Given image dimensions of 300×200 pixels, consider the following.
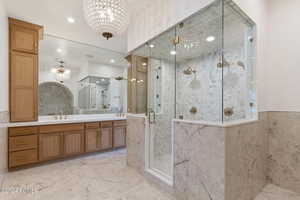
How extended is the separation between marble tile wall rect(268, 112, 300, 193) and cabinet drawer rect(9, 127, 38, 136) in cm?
414

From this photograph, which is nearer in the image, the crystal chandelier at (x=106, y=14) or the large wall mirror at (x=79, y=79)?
the crystal chandelier at (x=106, y=14)

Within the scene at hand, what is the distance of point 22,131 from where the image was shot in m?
2.64

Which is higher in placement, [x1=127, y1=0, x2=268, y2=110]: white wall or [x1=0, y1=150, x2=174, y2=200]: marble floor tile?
[x1=127, y1=0, x2=268, y2=110]: white wall

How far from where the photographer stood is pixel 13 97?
2645mm

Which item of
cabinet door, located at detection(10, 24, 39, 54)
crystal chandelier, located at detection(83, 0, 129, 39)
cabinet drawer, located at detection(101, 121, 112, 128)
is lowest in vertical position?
cabinet drawer, located at detection(101, 121, 112, 128)

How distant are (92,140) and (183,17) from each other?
3.11 meters

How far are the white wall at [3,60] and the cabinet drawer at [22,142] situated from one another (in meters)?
0.57

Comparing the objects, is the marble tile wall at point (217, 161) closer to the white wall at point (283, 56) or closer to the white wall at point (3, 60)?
the white wall at point (283, 56)

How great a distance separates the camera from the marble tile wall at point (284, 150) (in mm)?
2033

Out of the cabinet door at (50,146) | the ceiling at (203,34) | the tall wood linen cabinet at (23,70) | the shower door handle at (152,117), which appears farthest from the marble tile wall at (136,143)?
the tall wood linen cabinet at (23,70)

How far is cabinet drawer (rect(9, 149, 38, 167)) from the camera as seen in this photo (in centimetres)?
254

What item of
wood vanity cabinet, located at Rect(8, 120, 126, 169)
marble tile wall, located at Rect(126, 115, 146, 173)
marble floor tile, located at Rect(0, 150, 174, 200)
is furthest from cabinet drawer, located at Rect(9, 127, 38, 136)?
marble tile wall, located at Rect(126, 115, 146, 173)

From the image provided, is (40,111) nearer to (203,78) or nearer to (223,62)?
(203,78)

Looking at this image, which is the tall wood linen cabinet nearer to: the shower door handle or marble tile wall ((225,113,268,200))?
the shower door handle
